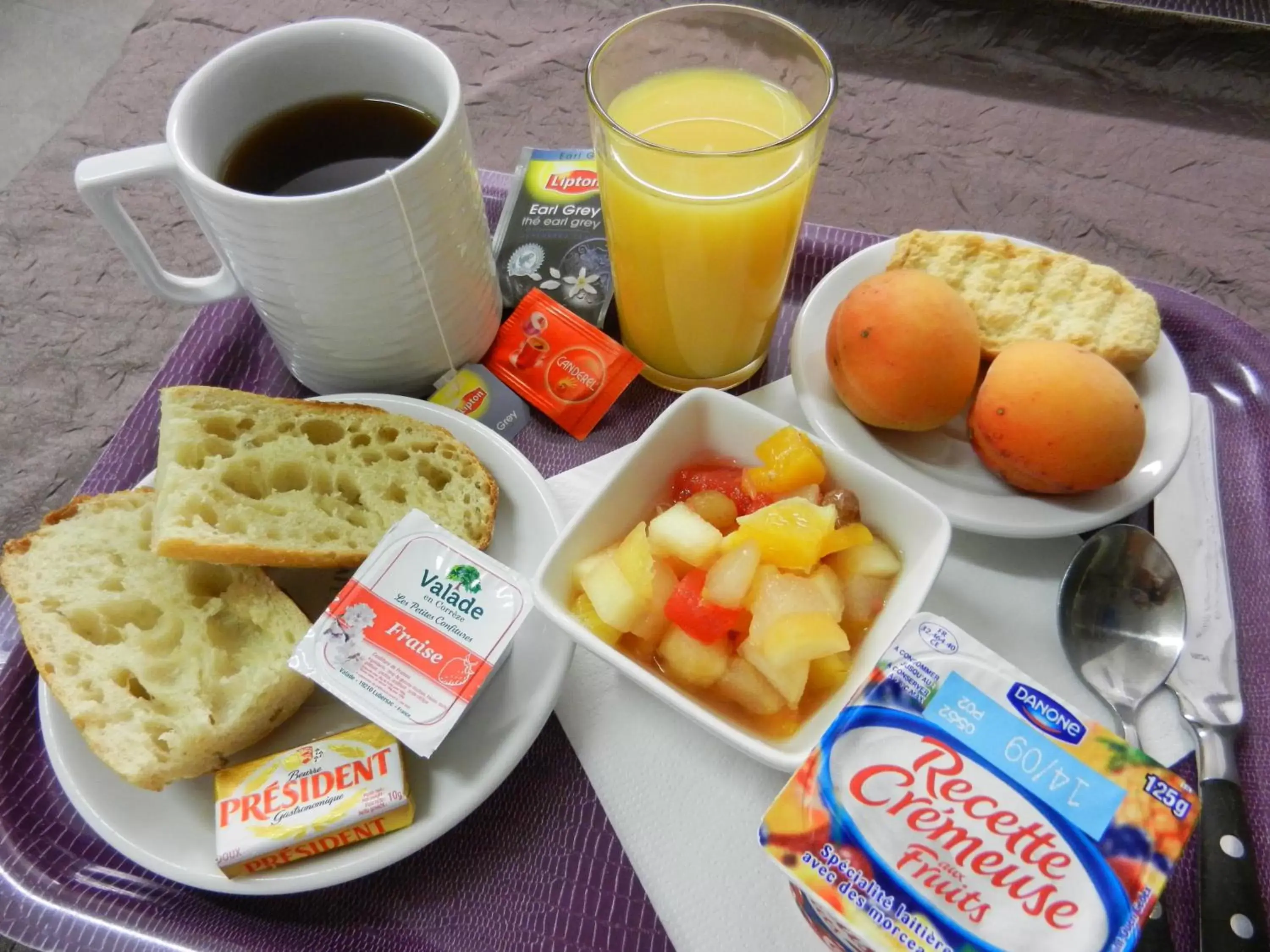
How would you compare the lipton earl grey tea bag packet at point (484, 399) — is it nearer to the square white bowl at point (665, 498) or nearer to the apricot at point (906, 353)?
the square white bowl at point (665, 498)

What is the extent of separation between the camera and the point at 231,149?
0.94 meters

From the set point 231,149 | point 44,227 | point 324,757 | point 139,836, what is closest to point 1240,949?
point 324,757

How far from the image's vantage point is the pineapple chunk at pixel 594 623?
770 mm

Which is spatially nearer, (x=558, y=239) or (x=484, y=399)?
(x=484, y=399)

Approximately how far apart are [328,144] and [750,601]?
704 mm

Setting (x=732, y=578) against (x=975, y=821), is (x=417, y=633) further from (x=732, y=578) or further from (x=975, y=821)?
(x=975, y=821)

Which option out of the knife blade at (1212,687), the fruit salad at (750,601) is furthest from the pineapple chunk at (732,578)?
the knife blade at (1212,687)

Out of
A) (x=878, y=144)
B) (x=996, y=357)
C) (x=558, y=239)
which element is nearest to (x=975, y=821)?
(x=996, y=357)

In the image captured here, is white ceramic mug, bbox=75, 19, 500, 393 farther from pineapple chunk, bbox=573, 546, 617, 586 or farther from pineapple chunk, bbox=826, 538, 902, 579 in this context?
pineapple chunk, bbox=826, 538, 902, 579

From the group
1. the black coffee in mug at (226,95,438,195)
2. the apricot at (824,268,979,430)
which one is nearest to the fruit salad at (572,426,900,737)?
the apricot at (824,268,979,430)

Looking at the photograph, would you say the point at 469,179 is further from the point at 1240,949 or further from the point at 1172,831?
the point at 1240,949

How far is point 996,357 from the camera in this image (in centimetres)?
98

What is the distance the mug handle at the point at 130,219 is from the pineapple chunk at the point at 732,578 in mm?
646

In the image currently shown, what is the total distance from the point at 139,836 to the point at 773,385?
31.8 inches
